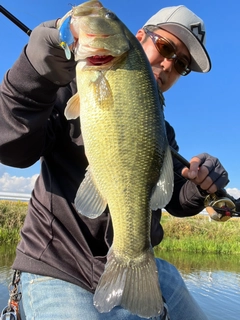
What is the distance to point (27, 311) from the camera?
258cm

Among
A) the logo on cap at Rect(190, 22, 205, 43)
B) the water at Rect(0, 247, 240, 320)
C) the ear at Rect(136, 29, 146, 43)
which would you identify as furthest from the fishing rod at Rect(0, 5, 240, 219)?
the water at Rect(0, 247, 240, 320)

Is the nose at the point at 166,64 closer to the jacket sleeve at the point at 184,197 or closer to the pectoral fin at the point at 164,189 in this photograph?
the jacket sleeve at the point at 184,197

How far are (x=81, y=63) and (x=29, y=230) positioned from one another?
4.57ft

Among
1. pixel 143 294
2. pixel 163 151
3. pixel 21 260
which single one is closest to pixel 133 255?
pixel 143 294

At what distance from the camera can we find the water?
23.7 feet

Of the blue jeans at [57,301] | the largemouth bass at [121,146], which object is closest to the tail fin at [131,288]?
the largemouth bass at [121,146]

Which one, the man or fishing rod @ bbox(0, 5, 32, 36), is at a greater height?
fishing rod @ bbox(0, 5, 32, 36)

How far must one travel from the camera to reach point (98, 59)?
6.45ft

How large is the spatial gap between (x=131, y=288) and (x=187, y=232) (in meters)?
13.7

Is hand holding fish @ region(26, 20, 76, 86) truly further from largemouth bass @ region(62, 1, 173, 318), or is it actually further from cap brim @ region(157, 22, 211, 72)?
cap brim @ region(157, 22, 211, 72)

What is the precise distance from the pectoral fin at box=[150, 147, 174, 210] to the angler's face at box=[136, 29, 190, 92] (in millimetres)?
1694

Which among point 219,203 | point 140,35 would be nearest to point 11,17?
point 140,35

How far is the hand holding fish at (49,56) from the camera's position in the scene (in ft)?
6.86

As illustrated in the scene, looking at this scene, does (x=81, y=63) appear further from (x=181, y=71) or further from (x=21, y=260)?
(x=181, y=71)
